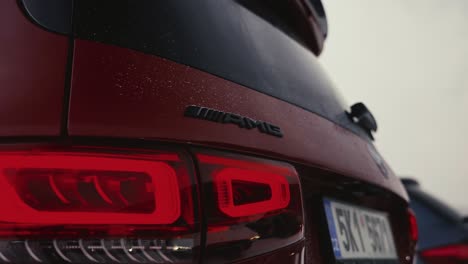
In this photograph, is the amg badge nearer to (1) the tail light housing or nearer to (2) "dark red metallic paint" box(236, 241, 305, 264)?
(1) the tail light housing

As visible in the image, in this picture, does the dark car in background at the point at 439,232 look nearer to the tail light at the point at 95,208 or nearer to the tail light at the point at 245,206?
the tail light at the point at 245,206

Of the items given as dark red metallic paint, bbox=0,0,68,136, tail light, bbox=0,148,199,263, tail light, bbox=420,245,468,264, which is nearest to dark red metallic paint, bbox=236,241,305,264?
tail light, bbox=0,148,199,263

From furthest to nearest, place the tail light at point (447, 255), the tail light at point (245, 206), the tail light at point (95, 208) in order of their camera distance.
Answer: the tail light at point (447, 255) → the tail light at point (245, 206) → the tail light at point (95, 208)

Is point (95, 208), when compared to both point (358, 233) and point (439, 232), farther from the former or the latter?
point (439, 232)

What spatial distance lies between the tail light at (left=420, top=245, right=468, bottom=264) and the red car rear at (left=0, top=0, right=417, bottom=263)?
8.27 ft

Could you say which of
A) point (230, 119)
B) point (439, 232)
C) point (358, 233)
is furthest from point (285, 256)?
point (439, 232)

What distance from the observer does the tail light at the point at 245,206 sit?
1139mm

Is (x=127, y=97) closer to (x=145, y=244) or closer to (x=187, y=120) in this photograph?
(x=187, y=120)

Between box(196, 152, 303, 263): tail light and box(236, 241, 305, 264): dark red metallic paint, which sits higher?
box(196, 152, 303, 263): tail light

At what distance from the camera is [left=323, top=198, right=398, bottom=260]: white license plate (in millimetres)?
1705

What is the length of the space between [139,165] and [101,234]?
146mm

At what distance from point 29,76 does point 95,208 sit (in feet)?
0.96

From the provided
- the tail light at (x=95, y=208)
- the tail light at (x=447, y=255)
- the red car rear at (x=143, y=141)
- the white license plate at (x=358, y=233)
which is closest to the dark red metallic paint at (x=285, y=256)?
the red car rear at (x=143, y=141)

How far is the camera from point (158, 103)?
118 centimetres
